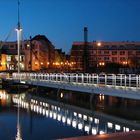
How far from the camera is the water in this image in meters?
22.8

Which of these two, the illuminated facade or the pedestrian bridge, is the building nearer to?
the illuminated facade

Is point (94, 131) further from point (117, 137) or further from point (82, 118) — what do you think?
point (117, 137)

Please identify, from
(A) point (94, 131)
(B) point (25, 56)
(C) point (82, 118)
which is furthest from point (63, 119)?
(B) point (25, 56)

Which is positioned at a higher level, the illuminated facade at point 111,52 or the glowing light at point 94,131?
the illuminated facade at point 111,52

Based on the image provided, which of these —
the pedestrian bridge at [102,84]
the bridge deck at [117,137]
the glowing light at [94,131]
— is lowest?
the glowing light at [94,131]

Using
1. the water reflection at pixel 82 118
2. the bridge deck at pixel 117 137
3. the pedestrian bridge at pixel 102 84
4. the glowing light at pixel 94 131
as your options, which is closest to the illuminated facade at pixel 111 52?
the pedestrian bridge at pixel 102 84

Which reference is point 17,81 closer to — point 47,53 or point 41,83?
point 41,83

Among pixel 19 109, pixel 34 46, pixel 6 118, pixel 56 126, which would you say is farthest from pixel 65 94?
pixel 34 46

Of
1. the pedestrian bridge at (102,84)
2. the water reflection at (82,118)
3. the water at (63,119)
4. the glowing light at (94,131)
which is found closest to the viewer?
the glowing light at (94,131)

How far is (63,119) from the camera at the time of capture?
2838cm

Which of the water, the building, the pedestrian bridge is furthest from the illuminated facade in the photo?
the water

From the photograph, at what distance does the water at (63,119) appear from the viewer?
22.8 m

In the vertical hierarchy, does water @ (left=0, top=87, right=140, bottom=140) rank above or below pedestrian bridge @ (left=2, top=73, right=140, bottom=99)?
below

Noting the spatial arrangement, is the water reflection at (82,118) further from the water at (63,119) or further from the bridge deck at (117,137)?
the bridge deck at (117,137)
